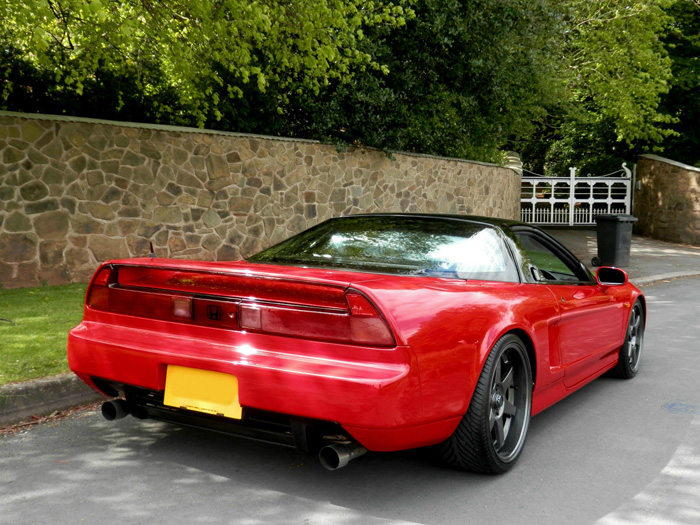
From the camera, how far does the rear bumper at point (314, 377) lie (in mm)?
2984

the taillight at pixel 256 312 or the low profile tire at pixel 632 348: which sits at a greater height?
the taillight at pixel 256 312

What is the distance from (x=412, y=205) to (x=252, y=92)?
4.31 m

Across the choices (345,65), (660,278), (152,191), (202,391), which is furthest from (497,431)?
(660,278)

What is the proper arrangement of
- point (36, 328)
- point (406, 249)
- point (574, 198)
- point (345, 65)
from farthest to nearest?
point (574, 198) → point (345, 65) → point (36, 328) → point (406, 249)

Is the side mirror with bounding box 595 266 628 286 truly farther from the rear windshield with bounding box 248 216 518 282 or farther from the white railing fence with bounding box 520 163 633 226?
the white railing fence with bounding box 520 163 633 226

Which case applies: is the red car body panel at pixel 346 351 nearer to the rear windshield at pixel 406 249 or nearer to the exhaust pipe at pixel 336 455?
the exhaust pipe at pixel 336 455

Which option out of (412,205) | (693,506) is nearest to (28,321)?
(693,506)

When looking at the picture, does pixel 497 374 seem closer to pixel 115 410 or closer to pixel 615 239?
pixel 115 410

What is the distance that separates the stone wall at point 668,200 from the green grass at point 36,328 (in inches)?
718

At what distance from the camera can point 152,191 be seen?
10359 millimetres

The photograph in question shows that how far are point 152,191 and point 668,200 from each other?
17.3m

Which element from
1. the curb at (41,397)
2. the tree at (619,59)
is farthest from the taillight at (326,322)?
the tree at (619,59)

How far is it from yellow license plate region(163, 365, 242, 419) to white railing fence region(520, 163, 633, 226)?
22122 millimetres

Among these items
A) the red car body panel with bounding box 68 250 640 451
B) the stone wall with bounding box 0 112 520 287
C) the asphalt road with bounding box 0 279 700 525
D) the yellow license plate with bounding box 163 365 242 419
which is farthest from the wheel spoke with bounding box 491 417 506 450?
the stone wall with bounding box 0 112 520 287
